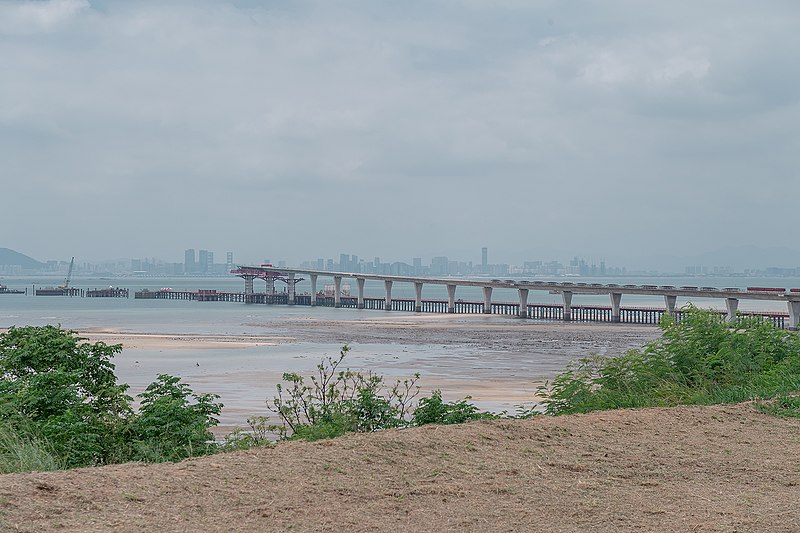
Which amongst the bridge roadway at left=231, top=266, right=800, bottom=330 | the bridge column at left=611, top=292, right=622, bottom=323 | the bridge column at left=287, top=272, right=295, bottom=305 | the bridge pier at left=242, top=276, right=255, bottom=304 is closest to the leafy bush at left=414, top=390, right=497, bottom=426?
the bridge roadway at left=231, top=266, right=800, bottom=330

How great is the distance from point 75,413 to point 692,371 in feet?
30.5

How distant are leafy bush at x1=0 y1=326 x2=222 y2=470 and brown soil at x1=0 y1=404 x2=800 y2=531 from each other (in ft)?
6.53

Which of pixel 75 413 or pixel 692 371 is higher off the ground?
pixel 692 371

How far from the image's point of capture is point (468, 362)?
39875 millimetres

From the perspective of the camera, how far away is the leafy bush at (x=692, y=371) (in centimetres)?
1321

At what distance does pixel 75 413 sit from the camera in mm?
10992

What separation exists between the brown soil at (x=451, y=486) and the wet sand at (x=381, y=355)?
35.5 ft

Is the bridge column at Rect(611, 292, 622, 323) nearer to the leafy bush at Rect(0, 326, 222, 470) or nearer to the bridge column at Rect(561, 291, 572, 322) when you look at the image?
the bridge column at Rect(561, 291, 572, 322)

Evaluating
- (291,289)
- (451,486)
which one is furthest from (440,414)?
(291,289)

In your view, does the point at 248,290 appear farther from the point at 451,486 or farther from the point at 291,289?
the point at 451,486

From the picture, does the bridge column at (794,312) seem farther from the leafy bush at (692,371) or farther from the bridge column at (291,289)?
the bridge column at (291,289)

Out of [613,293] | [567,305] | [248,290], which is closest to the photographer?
[613,293]

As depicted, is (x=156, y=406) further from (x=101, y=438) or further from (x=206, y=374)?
(x=206, y=374)

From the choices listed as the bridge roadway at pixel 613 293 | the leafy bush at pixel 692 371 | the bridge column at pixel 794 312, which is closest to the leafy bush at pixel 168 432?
the leafy bush at pixel 692 371
